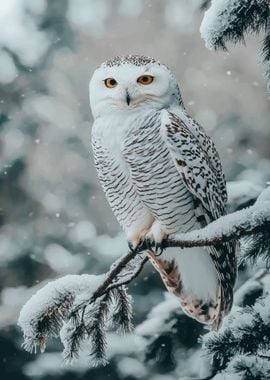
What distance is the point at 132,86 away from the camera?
1227 millimetres

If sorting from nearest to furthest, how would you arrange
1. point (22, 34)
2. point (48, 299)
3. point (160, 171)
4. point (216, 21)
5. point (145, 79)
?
1. point (216, 21)
2. point (48, 299)
3. point (160, 171)
4. point (145, 79)
5. point (22, 34)

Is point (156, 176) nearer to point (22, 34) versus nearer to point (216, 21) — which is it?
point (216, 21)

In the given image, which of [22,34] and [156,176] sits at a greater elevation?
[22,34]

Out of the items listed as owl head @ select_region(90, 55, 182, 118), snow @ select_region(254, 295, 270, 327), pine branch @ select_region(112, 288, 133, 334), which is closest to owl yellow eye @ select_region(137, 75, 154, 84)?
owl head @ select_region(90, 55, 182, 118)

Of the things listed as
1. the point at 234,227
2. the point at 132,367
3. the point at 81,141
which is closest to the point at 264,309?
the point at 234,227

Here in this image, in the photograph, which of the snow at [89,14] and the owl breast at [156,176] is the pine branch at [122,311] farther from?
the snow at [89,14]

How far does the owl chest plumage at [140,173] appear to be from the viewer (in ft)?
3.73

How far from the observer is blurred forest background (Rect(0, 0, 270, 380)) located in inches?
65.7

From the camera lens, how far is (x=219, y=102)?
66.2 inches

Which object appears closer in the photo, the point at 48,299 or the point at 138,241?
the point at 48,299

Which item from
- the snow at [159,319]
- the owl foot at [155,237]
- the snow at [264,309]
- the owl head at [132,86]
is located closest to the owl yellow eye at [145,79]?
the owl head at [132,86]

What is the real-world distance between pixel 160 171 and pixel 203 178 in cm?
8

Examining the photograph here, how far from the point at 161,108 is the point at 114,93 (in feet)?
0.30

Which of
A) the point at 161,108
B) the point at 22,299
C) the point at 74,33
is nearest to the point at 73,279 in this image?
the point at 161,108
